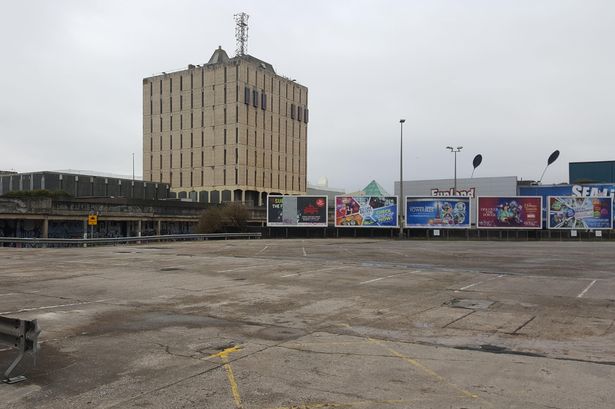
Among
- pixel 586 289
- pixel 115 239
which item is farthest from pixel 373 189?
pixel 586 289

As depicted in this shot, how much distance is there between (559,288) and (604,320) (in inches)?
198

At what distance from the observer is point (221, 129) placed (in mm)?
115500

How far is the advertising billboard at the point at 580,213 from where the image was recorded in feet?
175

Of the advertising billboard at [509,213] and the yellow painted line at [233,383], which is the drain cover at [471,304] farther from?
the advertising billboard at [509,213]

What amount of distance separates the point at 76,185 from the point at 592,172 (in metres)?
94.6

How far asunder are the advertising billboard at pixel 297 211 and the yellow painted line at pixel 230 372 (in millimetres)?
48186

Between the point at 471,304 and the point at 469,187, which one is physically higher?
the point at 469,187

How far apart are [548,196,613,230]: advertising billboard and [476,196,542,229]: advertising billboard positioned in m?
2.37

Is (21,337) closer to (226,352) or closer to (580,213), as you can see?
(226,352)

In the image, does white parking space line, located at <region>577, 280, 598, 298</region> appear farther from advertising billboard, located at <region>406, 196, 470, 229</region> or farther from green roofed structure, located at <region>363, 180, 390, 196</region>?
green roofed structure, located at <region>363, 180, 390, 196</region>

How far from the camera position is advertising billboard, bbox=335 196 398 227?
5472 cm

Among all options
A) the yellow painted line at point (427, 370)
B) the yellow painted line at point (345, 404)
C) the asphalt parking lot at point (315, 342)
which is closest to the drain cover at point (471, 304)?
the asphalt parking lot at point (315, 342)

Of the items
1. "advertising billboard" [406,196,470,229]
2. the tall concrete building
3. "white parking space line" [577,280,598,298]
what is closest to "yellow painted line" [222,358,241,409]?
"white parking space line" [577,280,598,298]

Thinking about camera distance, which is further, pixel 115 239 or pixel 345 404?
pixel 115 239
